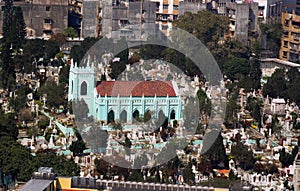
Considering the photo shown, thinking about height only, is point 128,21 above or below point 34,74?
above

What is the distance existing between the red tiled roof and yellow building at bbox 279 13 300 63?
9418 mm

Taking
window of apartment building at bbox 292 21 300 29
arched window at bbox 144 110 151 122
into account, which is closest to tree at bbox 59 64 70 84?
arched window at bbox 144 110 151 122

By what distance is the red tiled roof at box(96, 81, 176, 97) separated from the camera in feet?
72.3

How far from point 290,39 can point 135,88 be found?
1037 cm

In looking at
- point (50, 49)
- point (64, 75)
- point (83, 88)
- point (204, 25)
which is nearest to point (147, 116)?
point (83, 88)

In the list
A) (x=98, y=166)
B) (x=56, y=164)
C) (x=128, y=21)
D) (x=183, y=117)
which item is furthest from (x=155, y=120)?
(x=128, y=21)

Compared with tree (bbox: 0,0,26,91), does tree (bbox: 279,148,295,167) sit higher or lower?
lower

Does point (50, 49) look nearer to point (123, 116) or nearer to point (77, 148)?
point (123, 116)

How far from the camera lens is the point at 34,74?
85.3 ft

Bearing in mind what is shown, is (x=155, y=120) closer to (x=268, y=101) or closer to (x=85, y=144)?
(x=85, y=144)

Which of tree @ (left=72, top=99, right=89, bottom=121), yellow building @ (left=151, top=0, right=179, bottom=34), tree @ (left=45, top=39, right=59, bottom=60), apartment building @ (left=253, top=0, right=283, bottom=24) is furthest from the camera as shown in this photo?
yellow building @ (left=151, top=0, right=179, bottom=34)

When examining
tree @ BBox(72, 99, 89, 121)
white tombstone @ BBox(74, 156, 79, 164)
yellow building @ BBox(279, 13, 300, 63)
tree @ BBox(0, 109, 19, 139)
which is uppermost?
yellow building @ BBox(279, 13, 300, 63)

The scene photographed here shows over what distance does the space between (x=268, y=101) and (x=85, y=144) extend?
6.59 meters

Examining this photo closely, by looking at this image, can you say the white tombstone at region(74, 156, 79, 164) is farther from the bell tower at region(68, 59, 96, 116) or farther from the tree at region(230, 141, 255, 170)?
the bell tower at region(68, 59, 96, 116)
